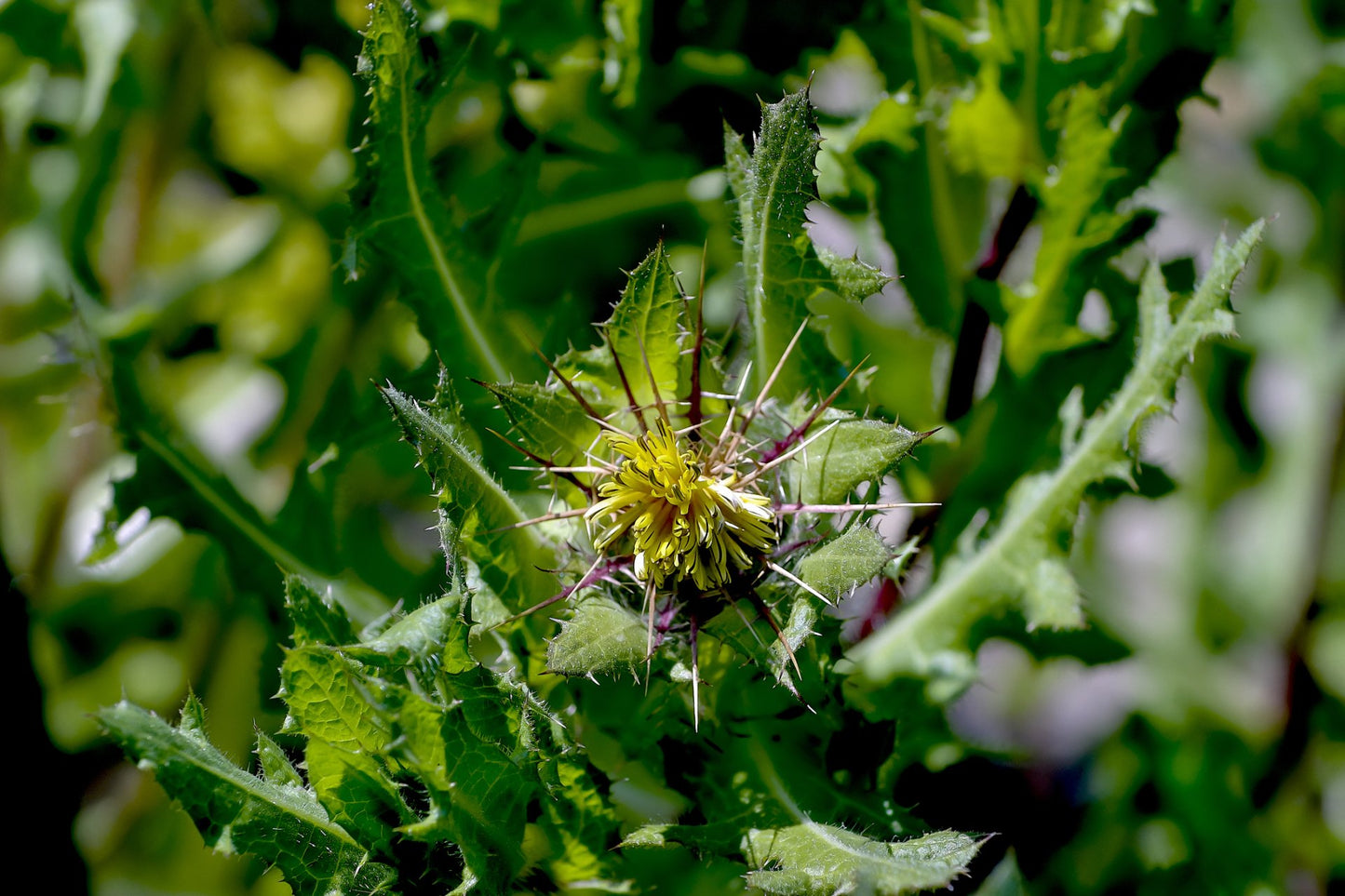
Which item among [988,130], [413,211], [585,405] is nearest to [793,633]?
[585,405]

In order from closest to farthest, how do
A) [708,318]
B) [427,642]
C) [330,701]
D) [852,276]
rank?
[427,642] < [330,701] < [852,276] < [708,318]

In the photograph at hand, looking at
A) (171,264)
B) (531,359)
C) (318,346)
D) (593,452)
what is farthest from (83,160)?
(593,452)

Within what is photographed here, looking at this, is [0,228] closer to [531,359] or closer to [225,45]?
[225,45]

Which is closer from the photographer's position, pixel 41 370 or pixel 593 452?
pixel 593 452

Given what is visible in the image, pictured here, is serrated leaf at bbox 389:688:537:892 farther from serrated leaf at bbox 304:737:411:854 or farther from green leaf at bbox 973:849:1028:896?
green leaf at bbox 973:849:1028:896

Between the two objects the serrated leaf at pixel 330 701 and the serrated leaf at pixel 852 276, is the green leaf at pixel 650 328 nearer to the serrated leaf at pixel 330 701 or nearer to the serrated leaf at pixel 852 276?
the serrated leaf at pixel 852 276

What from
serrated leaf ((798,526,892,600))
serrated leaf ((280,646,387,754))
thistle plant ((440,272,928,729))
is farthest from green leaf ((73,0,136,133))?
serrated leaf ((798,526,892,600))

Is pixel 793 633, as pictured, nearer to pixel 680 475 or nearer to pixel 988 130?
pixel 680 475
